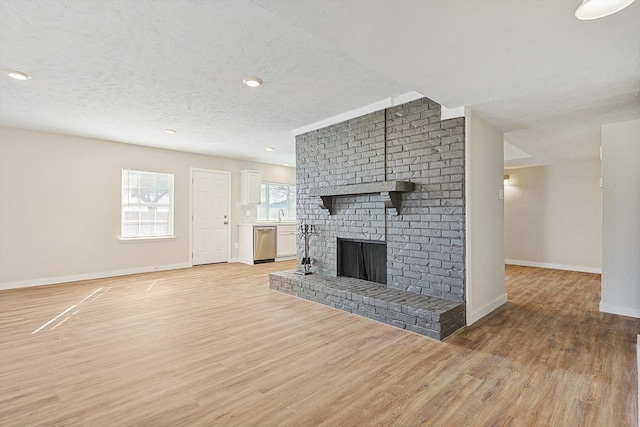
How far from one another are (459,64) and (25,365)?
3.86m

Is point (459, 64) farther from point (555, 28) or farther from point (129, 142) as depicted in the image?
point (129, 142)

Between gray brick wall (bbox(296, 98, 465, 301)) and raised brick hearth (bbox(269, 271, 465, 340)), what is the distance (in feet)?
0.68

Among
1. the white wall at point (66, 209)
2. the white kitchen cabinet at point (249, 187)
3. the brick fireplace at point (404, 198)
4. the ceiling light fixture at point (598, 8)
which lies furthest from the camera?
the white kitchen cabinet at point (249, 187)

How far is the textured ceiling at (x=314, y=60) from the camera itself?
1730 mm

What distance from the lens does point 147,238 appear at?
239 inches

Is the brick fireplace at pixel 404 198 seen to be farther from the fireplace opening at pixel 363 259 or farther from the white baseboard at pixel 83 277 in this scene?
the white baseboard at pixel 83 277

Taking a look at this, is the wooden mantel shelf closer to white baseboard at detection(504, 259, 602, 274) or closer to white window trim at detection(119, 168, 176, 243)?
white window trim at detection(119, 168, 176, 243)

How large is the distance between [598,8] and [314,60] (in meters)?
1.88

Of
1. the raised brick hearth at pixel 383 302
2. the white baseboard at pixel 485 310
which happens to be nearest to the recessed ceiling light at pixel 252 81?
the raised brick hearth at pixel 383 302

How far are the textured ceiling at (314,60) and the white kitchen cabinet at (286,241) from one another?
12.3 ft

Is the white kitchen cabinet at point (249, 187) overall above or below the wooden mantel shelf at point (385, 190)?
above

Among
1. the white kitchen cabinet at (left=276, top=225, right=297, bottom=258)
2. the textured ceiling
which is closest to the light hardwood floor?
the textured ceiling

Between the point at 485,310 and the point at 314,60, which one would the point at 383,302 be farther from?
the point at 314,60

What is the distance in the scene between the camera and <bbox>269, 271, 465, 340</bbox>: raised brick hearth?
2873 mm
